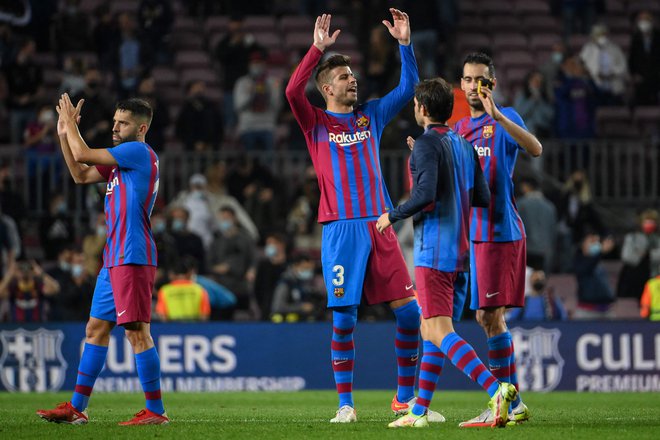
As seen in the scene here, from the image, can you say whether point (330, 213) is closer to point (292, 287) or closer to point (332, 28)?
point (292, 287)

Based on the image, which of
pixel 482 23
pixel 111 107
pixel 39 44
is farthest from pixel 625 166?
pixel 39 44

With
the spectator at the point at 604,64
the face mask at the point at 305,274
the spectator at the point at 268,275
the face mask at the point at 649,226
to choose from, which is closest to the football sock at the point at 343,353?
the face mask at the point at 305,274

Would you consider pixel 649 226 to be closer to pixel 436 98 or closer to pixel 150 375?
pixel 436 98

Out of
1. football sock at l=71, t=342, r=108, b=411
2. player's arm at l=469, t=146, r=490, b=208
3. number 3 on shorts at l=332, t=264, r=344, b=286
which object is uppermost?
player's arm at l=469, t=146, r=490, b=208

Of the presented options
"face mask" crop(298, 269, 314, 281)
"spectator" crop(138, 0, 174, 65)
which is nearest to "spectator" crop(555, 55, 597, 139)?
"face mask" crop(298, 269, 314, 281)

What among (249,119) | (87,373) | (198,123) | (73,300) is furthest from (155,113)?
(87,373)

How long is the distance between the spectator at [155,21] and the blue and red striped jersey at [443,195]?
45.3ft

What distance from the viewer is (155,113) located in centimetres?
1944

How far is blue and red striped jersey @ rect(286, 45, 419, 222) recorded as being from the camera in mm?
9359

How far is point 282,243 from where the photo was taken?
17.7 m

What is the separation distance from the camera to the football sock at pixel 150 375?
29.2 feet

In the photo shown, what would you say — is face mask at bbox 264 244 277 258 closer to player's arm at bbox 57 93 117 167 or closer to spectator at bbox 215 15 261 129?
spectator at bbox 215 15 261 129

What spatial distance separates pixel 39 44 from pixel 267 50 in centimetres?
417

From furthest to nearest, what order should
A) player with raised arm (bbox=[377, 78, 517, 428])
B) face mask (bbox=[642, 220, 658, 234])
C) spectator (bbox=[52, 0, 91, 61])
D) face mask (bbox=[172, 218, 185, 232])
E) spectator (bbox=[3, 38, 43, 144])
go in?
1. spectator (bbox=[52, 0, 91, 61])
2. spectator (bbox=[3, 38, 43, 144])
3. face mask (bbox=[642, 220, 658, 234])
4. face mask (bbox=[172, 218, 185, 232])
5. player with raised arm (bbox=[377, 78, 517, 428])
